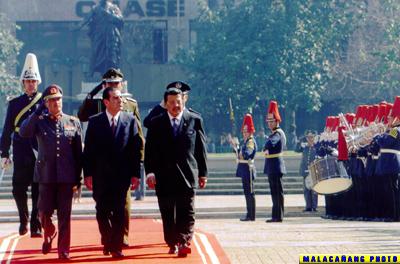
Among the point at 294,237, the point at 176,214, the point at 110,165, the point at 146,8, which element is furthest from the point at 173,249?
the point at 146,8

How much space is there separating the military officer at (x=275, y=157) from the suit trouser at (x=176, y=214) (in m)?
8.95

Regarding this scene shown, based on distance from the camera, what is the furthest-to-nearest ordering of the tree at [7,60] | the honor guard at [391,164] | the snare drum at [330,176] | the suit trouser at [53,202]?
the tree at [7,60] → the honor guard at [391,164] → the snare drum at [330,176] → the suit trouser at [53,202]

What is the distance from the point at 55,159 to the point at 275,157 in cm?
989

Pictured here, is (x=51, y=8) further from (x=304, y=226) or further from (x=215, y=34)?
(x=304, y=226)

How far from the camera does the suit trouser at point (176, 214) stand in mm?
14961

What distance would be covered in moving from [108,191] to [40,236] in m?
2.89

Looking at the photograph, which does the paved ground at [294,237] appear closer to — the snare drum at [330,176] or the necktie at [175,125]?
the snare drum at [330,176]

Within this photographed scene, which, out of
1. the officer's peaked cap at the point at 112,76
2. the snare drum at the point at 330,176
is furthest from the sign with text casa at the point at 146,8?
the officer's peaked cap at the point at 112,76

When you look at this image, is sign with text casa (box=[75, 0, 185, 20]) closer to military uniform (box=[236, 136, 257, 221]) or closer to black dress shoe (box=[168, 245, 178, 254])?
military uniform (box=[236, 136, 257, 221])

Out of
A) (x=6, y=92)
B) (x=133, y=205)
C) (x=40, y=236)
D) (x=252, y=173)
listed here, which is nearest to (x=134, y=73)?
(x=6, y=92)

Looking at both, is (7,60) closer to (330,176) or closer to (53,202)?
(330,176)

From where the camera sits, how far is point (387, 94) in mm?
71000

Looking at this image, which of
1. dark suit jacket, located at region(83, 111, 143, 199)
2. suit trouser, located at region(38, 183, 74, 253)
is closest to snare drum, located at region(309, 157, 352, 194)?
dark suit jacket, located at region(83, 111, 143, 199)

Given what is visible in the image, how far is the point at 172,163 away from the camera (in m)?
15.1
